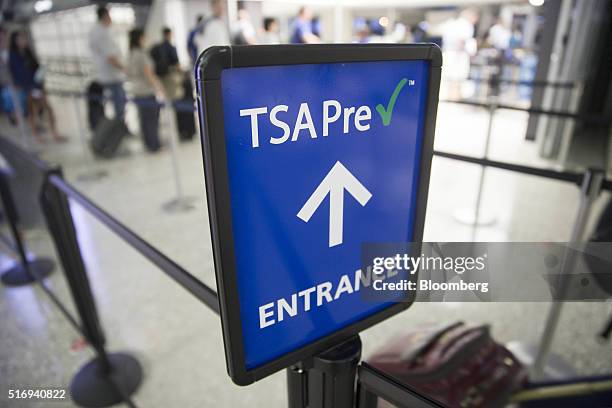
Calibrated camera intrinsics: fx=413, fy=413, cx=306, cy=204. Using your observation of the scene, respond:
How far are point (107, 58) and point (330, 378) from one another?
197 inches

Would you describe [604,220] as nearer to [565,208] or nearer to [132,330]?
[565,208]

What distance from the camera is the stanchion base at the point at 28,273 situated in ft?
8.17

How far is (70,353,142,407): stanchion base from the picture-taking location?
1.64m

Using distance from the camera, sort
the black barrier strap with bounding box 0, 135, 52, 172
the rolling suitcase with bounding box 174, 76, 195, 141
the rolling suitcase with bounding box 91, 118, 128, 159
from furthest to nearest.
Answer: the rolling suitcase with bounding box 174, 76, 195, 141
the rolling suitcase with bounding box 91, 118, 128, 159
the black barrier strap with bounding box 0, 135, 52, 172

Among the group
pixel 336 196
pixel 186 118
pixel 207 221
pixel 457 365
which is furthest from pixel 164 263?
pixel 186 118

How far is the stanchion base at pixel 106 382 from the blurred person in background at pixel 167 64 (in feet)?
13.4

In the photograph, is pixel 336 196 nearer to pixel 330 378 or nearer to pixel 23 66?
pixel 330 378

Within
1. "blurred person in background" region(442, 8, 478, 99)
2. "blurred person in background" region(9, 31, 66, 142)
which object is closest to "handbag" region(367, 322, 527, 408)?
"blurred person in background" region(9, 31, 66, 142)

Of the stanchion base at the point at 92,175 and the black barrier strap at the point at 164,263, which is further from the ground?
the black barrier strap at the point at 164,263

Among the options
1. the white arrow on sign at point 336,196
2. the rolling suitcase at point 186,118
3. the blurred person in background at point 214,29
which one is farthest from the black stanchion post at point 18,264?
the rolling suitcase at point 186,118

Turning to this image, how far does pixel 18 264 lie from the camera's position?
269 centimetres

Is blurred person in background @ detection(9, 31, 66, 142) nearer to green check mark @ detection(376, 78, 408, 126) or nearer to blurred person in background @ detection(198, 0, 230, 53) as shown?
blurred person in background @ detection(198, 0, 230, 53)

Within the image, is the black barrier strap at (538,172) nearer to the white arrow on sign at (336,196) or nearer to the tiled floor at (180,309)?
the tiled floor at (180,309)

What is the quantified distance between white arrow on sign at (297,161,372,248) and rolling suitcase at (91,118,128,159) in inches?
197
